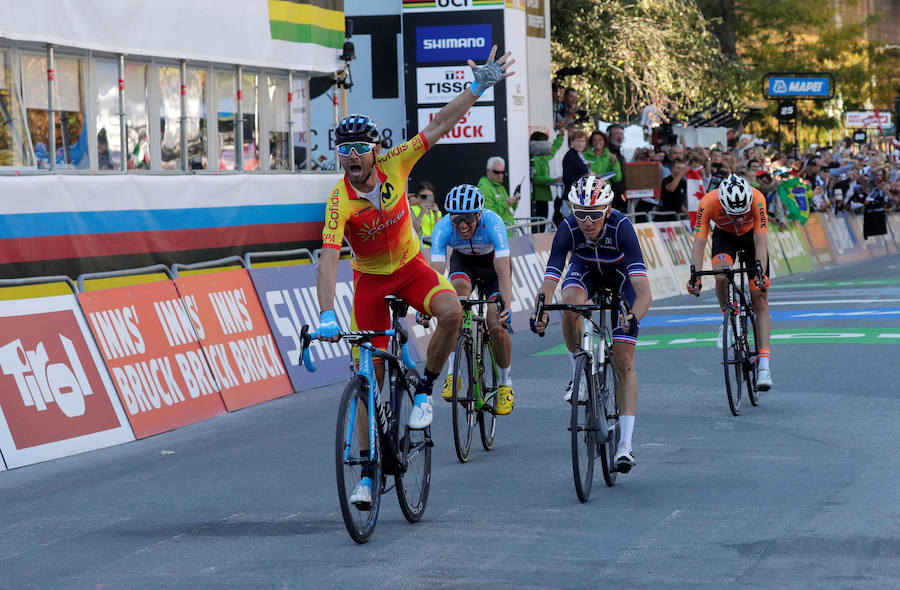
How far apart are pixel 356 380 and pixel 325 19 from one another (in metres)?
13.9

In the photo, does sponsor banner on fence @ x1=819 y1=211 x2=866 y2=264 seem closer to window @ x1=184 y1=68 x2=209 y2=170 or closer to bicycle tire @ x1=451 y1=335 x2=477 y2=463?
window @ x1=184 y1=68 x2=209 y2=170

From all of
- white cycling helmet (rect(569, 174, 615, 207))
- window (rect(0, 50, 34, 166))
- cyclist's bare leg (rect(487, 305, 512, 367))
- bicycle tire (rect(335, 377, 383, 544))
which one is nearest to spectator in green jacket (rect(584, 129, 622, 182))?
window (rect(0, 50, 34, 166))

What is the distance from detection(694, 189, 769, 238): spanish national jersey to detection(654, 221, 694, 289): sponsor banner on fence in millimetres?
12938

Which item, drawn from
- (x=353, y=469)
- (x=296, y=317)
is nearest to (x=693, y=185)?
(x=296, y=317)

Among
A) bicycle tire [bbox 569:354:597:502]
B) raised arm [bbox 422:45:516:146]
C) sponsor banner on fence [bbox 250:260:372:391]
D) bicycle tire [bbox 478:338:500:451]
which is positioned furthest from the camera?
sponsor banner on fence [bbox 250:260:372:391]

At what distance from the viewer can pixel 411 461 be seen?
8.59m

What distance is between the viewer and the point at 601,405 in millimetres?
9375

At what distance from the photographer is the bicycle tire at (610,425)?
9.52 metres

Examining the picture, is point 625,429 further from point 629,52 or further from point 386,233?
point 629,52

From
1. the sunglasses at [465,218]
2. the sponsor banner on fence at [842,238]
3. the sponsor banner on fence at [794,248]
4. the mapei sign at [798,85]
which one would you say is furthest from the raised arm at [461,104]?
the mapei sign at [798,85]

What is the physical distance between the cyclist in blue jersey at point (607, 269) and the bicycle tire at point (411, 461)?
107cm

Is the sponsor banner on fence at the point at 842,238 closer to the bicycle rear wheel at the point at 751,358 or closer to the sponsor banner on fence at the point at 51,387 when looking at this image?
the bicycle rear wheel at the point at 751,358

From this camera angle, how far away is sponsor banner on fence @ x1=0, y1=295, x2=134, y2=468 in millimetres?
11180

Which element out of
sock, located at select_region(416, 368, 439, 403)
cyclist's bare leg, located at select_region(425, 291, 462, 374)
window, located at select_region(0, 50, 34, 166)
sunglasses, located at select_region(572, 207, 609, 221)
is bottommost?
sock, located at select_region(416, 368, 439, 403)
